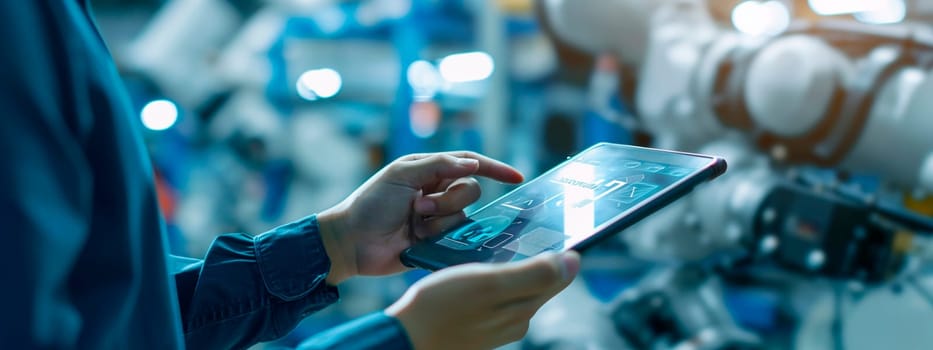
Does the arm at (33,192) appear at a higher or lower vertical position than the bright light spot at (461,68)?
higher

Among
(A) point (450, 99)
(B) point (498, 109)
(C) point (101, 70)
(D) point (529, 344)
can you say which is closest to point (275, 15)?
(A) point (450, 99)

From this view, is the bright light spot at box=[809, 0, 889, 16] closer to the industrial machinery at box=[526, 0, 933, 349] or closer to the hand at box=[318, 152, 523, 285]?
the industrial machinery at box=[526, 0, 933, 349]

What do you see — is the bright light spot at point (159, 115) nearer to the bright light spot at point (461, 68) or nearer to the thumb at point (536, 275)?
the bright light spot at point (461, 68)

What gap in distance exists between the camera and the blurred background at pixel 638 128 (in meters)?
1.12

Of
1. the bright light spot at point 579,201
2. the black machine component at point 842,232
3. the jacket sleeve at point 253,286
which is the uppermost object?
the bright light spot at point 579,201

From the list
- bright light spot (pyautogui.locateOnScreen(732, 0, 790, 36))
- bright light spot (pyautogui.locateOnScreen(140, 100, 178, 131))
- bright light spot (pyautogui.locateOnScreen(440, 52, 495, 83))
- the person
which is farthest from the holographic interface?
A: bright light spot (pyautogui.locateOnScreen(140, 100, 178, 131))

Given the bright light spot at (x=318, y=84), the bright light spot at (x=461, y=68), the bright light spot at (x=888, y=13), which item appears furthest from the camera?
the bright light spot at (x=461, y=68)

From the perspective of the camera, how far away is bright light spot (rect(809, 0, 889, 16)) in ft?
4.04

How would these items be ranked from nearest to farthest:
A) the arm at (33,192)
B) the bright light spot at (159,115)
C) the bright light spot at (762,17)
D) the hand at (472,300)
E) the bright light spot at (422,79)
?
the arm at (33,192) < the hand at (472,300) < the bright light spot at (762,17) < the bright light spot at (422,79) < the bright light spot at (159,115)

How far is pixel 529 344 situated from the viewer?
6.48ft

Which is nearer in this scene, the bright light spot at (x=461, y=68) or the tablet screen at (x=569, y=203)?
the tablet screen at (x=569, y=203)

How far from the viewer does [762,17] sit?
55.6 inches

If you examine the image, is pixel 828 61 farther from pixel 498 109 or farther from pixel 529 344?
pixel 498 109

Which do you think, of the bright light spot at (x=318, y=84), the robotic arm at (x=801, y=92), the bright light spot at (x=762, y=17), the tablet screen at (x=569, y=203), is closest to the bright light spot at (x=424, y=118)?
the bright light spot at (x=318, y=84)
